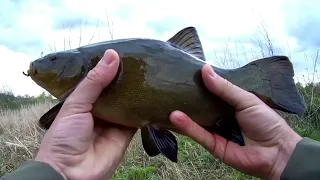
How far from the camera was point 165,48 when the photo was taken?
2.38 meters

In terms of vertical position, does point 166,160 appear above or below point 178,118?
below

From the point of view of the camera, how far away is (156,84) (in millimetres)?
2352

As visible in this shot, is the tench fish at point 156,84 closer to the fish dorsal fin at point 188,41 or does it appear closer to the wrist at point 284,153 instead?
the fish dorsal fin at point 188,41

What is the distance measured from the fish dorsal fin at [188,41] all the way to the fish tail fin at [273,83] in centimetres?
25

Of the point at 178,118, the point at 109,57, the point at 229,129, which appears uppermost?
the point at 109,57

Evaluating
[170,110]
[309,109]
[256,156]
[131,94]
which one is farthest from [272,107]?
[309,109]

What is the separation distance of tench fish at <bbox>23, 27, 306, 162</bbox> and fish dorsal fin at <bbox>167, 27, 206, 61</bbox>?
0.08 m

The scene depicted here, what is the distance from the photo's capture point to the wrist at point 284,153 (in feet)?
8.38

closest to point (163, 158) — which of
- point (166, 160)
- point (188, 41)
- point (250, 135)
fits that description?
point (166, 160)

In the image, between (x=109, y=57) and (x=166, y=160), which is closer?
(x=109, y=57)

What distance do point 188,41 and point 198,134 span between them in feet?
1.63

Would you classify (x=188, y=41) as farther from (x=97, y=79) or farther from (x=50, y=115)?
(x=50, y=115)

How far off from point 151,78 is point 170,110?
0.60ft

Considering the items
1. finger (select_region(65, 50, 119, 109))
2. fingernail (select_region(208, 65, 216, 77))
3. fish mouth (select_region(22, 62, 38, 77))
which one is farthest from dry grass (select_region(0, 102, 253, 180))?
fish mouth (select_region(22, 62, 38, 77))
